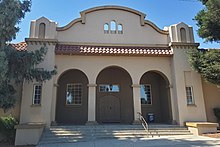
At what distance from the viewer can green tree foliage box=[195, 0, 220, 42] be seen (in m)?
11.9

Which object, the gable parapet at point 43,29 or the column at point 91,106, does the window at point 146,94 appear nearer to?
the column at point 91,106

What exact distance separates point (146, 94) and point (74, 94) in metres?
5.92

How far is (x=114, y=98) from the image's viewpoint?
1573 cm

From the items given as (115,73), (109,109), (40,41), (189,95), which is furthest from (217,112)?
(40,41)

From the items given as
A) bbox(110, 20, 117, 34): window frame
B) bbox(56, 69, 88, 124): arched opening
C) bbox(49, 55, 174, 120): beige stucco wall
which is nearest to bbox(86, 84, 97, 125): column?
bbox(49, 55, 174, 120): beige stucco wall

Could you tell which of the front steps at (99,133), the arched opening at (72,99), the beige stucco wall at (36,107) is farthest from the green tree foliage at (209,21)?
the beige stucco wall at (36,107)

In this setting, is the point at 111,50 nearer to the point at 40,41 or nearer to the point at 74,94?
the point at 74,94

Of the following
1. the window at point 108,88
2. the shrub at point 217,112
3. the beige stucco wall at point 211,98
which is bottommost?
the shrub at point 217,112

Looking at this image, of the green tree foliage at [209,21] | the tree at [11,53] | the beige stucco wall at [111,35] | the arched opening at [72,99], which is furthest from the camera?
the arched opening at [72,99]

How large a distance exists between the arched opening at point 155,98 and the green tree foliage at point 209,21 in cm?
435

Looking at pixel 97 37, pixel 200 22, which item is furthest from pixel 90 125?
pixel 200 22

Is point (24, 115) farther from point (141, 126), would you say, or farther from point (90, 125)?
point (141, 126)

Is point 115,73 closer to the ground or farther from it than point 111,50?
closer to the ground

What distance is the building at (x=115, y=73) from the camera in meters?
13.1
